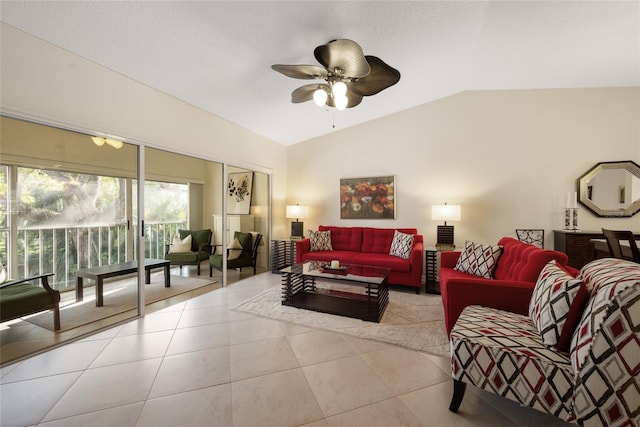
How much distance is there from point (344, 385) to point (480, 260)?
206 cm

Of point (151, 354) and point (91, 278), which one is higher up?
point (91, 278)

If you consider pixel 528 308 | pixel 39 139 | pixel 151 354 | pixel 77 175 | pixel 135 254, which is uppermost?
pixel 39 139

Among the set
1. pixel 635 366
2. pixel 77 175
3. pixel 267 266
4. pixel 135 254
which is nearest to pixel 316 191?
pixel 267 266

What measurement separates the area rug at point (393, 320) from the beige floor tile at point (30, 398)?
1.52m

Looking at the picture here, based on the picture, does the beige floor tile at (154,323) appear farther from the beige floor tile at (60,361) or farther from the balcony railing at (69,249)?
the balcony railing at (69,249)

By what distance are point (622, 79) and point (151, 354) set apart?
→ 6.34 metres

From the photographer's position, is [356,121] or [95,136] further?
[356,121]

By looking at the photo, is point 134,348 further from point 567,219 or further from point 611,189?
point 611,189

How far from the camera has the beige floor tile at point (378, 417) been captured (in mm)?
1439

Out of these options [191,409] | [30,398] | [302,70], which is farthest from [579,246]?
[30,398]

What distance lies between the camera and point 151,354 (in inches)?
83.2

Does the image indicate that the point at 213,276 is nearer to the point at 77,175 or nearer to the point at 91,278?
the point at 91,278

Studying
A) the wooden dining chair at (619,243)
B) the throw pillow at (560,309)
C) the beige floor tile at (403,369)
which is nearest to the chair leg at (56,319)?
the beige floor tile at (403,369)

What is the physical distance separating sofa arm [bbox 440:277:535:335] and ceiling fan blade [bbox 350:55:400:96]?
183 centimetres
